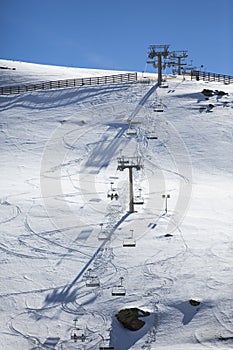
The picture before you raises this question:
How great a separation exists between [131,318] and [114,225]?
673cm

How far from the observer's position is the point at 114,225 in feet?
67.1

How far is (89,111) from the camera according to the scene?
3903 centimetres

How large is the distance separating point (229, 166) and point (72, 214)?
1389 cm

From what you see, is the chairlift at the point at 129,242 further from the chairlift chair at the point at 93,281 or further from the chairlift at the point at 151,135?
the chairlift at the point at 151,135

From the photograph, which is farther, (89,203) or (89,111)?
(89,111)

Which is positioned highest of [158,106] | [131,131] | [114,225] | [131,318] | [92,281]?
[158,106]

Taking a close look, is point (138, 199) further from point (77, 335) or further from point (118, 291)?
point (77, 335)

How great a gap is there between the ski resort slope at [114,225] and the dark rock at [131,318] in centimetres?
16

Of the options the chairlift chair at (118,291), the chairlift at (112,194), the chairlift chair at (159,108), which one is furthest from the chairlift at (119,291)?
the chairlift chair at (159,108)

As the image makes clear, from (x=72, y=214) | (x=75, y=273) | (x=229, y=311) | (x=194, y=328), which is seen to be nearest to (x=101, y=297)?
(x=75, y=273)

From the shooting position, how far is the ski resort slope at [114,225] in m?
14.0

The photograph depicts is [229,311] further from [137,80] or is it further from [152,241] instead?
[137,80]

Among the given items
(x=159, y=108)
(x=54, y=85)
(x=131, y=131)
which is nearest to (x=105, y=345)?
(x=131, y=131)

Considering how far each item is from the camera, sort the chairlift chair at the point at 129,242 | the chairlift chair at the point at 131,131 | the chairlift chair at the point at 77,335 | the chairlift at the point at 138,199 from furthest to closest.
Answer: the chairlift chair at the point at 131,131, the chairlift at the point at 138,199, the chairlift chair at the point at 129,242, the chairlift chair at the point at 77,335
